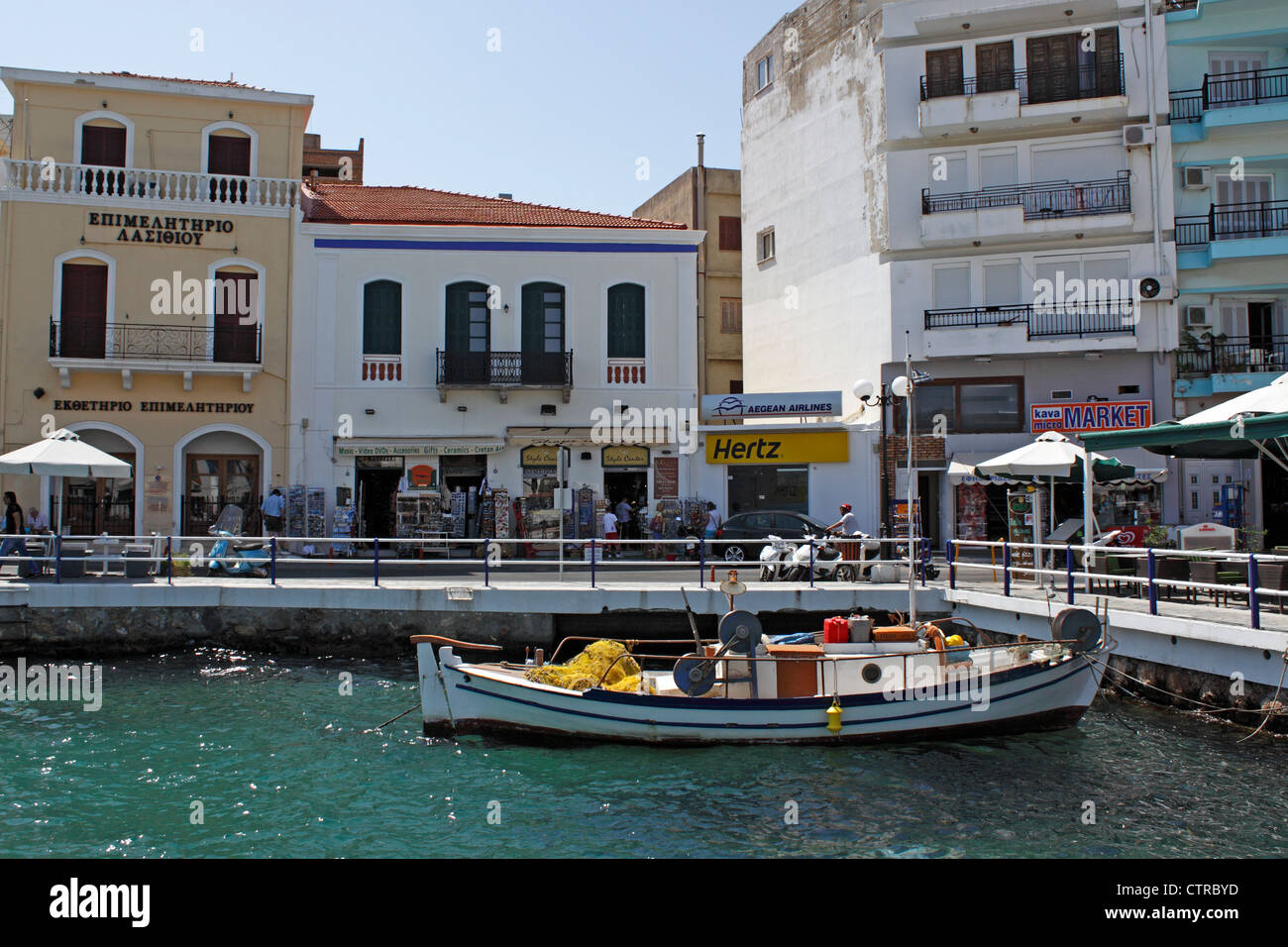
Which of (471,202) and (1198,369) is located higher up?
(471,202)

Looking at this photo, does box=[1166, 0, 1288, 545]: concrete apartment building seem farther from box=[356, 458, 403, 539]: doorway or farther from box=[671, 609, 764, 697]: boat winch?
box=[356, 458, 403, 539]: doorway

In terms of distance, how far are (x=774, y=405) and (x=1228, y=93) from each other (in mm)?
14589

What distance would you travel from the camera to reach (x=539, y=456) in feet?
84.6

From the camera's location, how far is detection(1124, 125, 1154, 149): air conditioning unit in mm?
25797

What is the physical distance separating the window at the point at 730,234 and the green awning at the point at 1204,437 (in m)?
25.3

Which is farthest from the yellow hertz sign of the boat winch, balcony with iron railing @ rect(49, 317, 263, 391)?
the boat winch

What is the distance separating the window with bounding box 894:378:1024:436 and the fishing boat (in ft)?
48.1

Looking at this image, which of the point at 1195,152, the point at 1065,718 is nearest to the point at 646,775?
the point at 1065,718

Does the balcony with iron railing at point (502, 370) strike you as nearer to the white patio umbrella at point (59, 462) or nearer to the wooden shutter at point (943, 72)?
the white patio umbrella at point (59, 462)

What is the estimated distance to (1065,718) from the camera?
12.5 m

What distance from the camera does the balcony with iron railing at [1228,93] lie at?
84.5 feet
